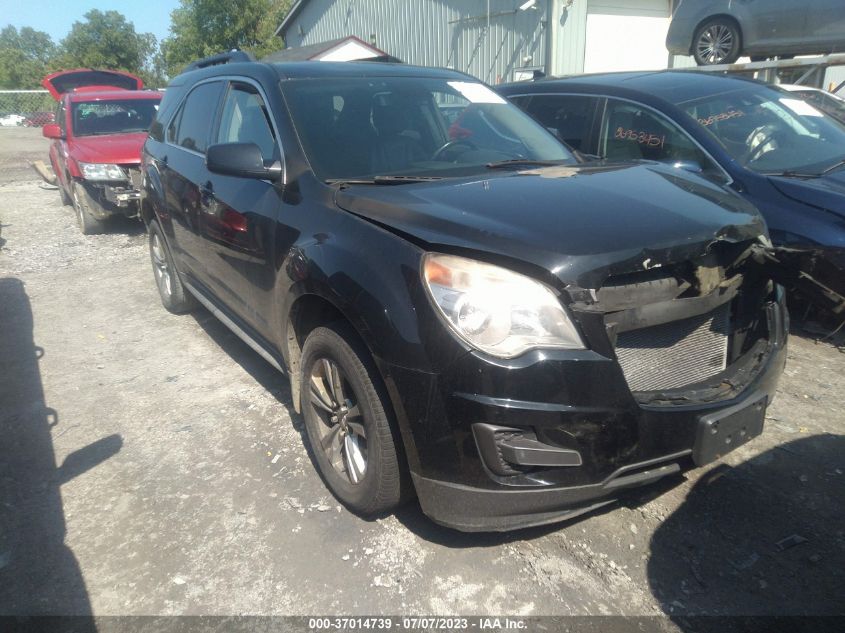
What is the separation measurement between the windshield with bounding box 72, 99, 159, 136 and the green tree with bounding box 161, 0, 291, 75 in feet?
88.5

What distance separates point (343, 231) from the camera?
2.62 meters

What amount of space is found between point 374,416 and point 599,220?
110 centimetres

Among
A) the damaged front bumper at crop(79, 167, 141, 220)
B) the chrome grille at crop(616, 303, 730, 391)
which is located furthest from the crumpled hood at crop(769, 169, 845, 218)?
the damaged front bumper at crop(79, 167, 141, 220)

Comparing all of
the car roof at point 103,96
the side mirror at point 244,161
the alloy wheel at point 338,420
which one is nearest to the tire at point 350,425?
the alloy wheel at point 338,420

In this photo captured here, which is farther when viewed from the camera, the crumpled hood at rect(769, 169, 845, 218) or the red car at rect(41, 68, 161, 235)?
the red car at rect(41, 68, 161, 235)

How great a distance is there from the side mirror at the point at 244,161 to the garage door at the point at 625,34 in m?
15.0

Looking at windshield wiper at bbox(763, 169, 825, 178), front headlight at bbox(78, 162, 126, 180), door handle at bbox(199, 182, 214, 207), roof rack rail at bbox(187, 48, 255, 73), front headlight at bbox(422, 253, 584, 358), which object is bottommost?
front headlight at bbox(78, 162, 126, 180)

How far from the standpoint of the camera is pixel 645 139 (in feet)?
16.1

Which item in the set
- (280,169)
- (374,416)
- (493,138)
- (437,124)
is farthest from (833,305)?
(280,169)

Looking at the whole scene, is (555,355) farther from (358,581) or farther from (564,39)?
(564,39)

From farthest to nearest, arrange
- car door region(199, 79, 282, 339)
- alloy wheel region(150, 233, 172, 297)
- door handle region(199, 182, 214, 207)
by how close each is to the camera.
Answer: alloy wheel region(150, 233, 172, 297), door handle region(199, 182, 214, 207), car door region(199, 79, 282, 339)

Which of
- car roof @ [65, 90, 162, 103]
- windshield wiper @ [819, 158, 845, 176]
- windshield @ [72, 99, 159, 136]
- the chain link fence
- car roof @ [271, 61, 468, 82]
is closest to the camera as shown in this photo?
car roof @ [271, 61, 468, 82]

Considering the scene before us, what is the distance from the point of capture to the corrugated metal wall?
52.1 ft

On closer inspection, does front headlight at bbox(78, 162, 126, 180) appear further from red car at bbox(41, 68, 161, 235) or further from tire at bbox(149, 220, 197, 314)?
tire at bbox(149, 220, 197, 314)
